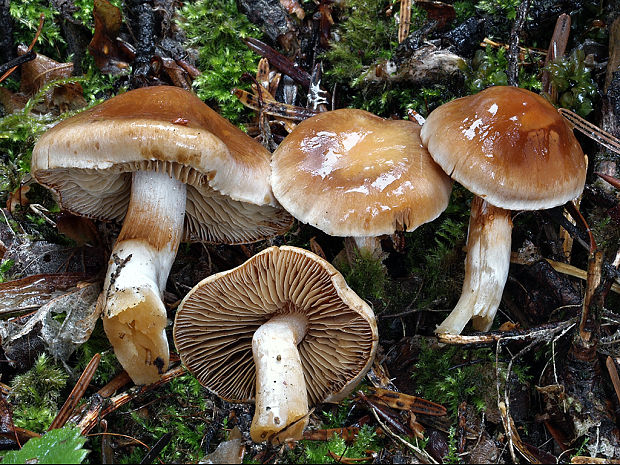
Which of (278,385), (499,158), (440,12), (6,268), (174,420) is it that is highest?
(440,12)

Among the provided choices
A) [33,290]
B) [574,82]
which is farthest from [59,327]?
[574,82]

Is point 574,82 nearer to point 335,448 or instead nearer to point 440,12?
point 440,12

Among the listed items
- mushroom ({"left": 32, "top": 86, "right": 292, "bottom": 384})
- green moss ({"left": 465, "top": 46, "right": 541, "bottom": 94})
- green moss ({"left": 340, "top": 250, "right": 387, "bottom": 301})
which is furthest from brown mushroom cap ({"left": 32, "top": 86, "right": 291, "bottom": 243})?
green moss ({"left": 465, "top": 46, "right": 541, "bottom": 94})

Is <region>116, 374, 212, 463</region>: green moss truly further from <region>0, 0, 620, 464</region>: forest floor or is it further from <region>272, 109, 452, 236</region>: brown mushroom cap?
<region>272, 109, 452, 236</region>: brown mushroom cap

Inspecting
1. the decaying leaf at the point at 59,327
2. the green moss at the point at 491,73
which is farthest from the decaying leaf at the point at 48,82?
the green moss at the point at 491,73

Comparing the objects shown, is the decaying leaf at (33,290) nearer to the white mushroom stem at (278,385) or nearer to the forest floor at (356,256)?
the forest floor at (356,256)
